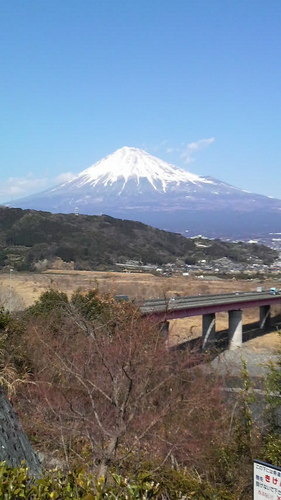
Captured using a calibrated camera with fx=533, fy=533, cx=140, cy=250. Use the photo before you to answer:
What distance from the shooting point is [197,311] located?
→ 110 feet

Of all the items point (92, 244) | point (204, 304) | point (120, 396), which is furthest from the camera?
point (92, 244)

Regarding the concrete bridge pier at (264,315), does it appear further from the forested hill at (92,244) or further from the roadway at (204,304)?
the forested hill at (92,244)

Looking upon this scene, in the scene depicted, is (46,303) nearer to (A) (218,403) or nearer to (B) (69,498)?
(A) (218,403)

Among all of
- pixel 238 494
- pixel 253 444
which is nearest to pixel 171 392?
pixel 253 444

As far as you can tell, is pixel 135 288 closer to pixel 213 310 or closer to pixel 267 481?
pixel 213 310

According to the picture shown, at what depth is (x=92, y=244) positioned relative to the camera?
87875 millimetres

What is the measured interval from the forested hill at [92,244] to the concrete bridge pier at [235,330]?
34971 mm

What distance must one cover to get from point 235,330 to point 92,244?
52.6 metres

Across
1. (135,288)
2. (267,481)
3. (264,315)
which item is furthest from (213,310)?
(267,481)

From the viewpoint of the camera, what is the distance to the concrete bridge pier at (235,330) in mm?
37188

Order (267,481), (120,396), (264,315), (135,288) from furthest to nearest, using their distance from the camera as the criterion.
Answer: (135,288) < (264,315) < (120,396) < (267,481)

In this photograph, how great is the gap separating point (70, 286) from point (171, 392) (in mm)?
35421

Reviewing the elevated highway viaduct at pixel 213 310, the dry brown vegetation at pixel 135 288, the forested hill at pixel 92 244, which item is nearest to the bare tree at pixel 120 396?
the elevated highway viaduct at pixel 213 310

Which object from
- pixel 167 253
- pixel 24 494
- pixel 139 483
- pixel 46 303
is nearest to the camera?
pixel 24 494
